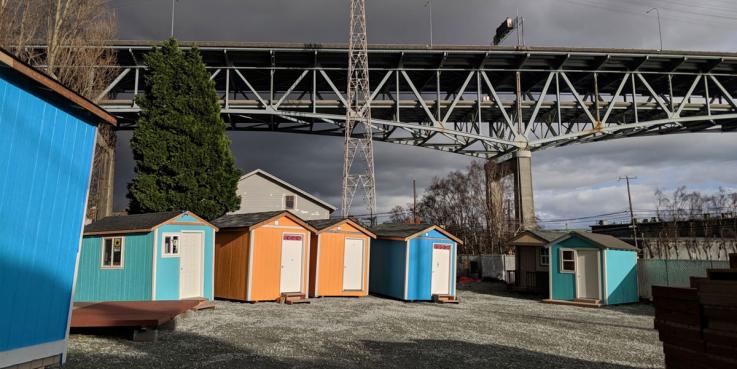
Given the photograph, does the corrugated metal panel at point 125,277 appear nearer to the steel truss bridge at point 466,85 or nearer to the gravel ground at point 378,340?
the gravel ground at point 378,340

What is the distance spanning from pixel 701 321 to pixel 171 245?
1356cm

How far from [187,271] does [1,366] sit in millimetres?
9807

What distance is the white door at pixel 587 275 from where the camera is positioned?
20.6 meters

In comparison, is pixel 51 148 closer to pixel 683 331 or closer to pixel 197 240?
pixel 683 331

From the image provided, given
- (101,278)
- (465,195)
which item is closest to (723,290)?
(101,278)

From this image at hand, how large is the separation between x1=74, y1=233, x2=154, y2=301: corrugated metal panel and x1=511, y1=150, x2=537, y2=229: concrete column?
28382 millimetres

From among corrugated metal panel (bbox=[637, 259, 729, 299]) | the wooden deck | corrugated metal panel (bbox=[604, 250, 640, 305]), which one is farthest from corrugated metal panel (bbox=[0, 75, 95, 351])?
corrugated metal panel (bbox=[637, 259, 729, 299])

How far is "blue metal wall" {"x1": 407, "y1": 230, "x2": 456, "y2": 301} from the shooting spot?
19.5m

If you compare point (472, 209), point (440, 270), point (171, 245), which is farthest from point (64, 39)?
point (472, 209)

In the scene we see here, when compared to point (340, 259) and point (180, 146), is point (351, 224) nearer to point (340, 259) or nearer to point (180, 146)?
point (340, 259)

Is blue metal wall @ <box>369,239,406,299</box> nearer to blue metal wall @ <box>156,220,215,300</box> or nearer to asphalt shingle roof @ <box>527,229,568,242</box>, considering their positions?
blue metal wall @ <box>156,220,215,300</box>

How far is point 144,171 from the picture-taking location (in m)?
23.5

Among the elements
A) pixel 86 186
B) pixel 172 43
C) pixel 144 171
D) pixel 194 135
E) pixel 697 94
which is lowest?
pixel 86 186

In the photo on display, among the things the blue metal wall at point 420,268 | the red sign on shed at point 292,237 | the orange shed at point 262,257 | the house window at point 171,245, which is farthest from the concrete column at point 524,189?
the house window at point 171,245
